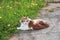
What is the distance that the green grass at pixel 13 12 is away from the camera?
6.93 meters

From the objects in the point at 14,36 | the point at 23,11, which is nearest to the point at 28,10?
the point at 23,11

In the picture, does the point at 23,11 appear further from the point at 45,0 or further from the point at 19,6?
the point at 45,0

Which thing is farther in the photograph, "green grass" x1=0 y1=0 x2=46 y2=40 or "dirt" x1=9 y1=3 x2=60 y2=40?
"green grass" x1=0 y1=0 x2=46 y2=40

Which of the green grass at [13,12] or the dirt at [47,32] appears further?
the green grass at [13,12]

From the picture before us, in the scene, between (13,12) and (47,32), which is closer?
(47,32)

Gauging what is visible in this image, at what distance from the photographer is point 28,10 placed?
8.84m

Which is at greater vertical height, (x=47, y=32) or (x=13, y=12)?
(x=13, y=12)

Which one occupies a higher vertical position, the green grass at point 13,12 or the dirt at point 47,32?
the green grass at point 13,12

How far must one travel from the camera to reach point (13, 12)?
8.20 metres

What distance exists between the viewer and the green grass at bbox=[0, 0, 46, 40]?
693 cm

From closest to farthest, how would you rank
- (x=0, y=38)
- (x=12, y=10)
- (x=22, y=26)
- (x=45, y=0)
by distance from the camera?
1. (x=0, y=38)
2. (x=22, y=26)
3. (x=12, y=10)
4. (x=45, y=0)

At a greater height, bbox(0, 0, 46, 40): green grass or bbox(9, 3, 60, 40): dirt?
bbox(0, 0, 46, 40): green grass

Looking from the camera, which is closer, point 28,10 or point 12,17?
point 12,17

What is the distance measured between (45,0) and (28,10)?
216 centimetres
